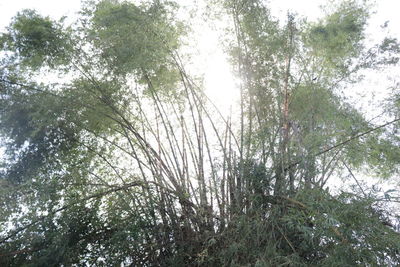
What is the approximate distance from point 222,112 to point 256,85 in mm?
717

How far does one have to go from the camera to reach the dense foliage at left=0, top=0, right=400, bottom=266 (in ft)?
12.6

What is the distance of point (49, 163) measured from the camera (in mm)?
5027

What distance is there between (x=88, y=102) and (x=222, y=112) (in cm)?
182

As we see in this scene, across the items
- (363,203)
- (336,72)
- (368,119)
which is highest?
(336,72)

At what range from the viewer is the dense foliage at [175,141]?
3.84m

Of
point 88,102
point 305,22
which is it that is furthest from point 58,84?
point 305,22

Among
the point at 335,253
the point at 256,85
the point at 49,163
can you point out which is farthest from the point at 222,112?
the point at 335,253

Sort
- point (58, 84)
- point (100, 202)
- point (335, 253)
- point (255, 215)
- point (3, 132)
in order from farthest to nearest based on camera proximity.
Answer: point (3, 132) < point (58, 84) < point (100, 202) < point (255, 215) < point (335, 253)

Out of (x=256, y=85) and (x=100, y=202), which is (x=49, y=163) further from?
(x=256, y=85)

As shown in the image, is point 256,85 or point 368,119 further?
point 256,85

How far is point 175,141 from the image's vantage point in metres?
5.02

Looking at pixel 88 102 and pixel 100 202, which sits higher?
pixel 88 102

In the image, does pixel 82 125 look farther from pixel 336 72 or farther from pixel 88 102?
pixel 336 72

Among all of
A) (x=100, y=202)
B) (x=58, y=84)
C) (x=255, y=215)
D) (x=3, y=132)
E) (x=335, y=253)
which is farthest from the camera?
(x=3, y=132)
